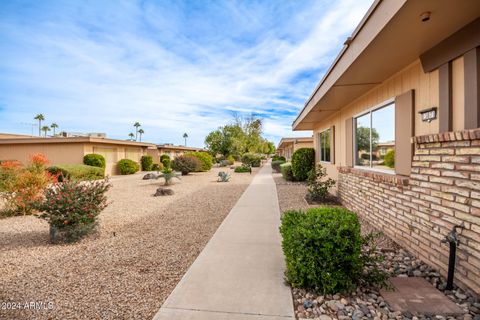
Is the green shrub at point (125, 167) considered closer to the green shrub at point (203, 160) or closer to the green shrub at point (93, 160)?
the green shrub at point (93, 160)

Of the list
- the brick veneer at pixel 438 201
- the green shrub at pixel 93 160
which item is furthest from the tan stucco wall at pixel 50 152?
the brick veneer at pixel 438 201

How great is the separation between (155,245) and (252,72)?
13.1 meters

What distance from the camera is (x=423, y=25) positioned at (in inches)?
107

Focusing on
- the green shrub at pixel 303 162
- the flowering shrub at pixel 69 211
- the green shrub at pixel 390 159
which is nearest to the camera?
the flowering shrub at pixel 69 211

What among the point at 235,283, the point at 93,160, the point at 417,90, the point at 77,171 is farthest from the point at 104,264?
the point at 93,160

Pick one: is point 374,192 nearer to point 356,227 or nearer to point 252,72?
point 356,227

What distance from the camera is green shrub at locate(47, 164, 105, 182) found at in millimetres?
13578

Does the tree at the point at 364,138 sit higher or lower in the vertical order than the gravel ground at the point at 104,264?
higher

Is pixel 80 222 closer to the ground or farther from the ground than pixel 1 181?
closer to the ground

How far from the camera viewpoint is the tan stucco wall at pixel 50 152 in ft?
56.4

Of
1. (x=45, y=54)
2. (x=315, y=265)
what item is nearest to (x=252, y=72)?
(x=45, y=54)

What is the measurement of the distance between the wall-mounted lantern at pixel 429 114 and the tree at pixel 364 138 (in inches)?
67.6

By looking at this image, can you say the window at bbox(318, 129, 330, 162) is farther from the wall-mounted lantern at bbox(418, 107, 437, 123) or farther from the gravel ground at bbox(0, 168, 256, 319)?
the wall-mounted lantern at bbox(418, 107, 437, 123)

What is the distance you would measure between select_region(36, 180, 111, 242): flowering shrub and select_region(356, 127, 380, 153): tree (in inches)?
243
